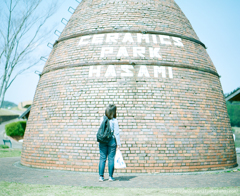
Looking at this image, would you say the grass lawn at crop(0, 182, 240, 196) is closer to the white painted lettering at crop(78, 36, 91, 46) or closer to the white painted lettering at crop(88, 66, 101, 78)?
the white painted lettering at crop(88, 66, 101, 78)

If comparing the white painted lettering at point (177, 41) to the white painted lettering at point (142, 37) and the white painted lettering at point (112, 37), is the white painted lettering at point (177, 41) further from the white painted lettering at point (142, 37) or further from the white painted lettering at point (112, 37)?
the white painted lettering at point (112, 37)

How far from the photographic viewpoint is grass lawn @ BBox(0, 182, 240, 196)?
462 centimetres

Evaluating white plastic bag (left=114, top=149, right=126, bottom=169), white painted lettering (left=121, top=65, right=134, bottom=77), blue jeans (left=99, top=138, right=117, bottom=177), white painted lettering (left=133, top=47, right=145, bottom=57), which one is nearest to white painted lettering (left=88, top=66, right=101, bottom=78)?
white painted lettering (left=121, top=65, right=134, bottom=77)

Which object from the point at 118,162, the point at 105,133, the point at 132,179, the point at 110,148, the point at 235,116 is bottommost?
the point at 132,179

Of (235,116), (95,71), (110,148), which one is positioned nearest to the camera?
(110,148)

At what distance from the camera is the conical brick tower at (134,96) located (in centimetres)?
705

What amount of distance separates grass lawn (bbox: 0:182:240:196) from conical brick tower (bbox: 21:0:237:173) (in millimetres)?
1917

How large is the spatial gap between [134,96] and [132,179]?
7.69 ft

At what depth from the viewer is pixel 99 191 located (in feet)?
15.8

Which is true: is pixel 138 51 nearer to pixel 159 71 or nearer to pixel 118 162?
pixel 159 71

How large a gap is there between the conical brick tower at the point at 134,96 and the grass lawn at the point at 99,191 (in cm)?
192

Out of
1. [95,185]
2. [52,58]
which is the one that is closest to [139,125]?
[95,185]

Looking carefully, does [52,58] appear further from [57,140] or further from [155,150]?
[155,150]

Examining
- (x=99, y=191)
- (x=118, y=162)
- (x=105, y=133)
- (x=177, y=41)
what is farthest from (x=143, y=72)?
(x=99, y=191)
